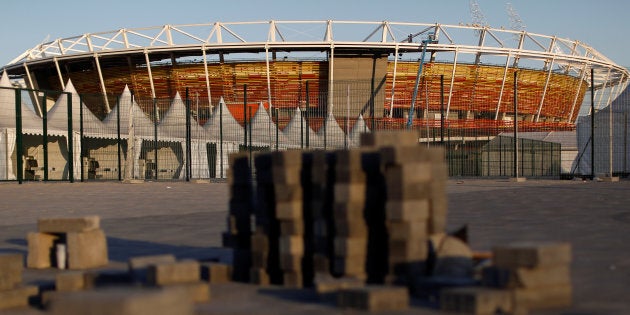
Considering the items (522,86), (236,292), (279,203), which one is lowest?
(236,292)

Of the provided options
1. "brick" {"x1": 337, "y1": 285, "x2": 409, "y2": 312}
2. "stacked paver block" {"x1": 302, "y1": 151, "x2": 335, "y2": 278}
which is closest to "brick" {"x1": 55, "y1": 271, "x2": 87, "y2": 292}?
"stacked paver block" {"x1": 302, "y1": 151, "x2": 335, "y2": 278}

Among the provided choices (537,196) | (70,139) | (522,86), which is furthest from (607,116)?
(522,86)

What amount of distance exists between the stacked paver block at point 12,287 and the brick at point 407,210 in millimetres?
2817

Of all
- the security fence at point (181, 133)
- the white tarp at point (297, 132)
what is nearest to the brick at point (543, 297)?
the security fence at point (181, 133)

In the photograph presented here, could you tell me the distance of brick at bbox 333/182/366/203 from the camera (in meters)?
6.26

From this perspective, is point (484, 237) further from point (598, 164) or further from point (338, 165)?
point (598, 164)

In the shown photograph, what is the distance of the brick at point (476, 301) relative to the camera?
203 inches

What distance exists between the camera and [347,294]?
561cm

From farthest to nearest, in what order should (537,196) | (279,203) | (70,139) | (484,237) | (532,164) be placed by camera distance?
1. (532,164)
2. (70,139)
3. (537,196)
4. (484,237)
5. (279,203)

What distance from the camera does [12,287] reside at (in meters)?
6.87

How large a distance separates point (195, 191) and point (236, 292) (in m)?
17.1

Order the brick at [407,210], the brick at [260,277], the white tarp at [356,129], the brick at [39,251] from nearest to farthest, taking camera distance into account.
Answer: the brick at [407,210] < the brick at [260,277] < the brick at [39,251] < the white tarp at [356,129]

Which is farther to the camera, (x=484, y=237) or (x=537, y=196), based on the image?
(x=537, y=196)

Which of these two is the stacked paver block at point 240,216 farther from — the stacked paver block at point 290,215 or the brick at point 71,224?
the brick at point 71,224
